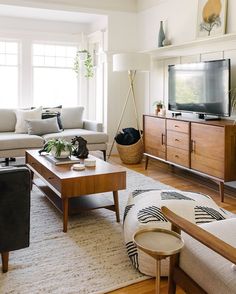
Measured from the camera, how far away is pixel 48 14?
601 centimetres

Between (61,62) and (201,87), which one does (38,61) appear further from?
(201,87)

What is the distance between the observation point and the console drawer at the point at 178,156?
14.0ft

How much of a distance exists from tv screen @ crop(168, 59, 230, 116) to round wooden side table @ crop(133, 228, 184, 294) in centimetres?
278

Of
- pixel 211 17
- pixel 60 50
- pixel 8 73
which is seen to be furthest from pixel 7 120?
pixel 211 17

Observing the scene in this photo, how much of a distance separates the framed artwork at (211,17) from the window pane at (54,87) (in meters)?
3.00

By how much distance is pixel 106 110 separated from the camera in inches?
243

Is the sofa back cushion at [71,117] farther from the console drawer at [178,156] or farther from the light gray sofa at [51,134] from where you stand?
the console drawer at [178,156]

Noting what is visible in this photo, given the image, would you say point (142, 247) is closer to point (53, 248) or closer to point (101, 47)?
point (53, 248)

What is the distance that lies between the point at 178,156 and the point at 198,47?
4.86 ft

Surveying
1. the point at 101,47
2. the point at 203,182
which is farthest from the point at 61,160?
the point at 101,47

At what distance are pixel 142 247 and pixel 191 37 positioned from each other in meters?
4.07

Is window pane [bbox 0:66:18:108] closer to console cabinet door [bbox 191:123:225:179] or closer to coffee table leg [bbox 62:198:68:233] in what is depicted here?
console cabinet door [bbox 191:123:225:179]

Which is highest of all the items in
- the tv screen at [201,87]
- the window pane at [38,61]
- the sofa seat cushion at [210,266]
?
the window pane at [38,61]

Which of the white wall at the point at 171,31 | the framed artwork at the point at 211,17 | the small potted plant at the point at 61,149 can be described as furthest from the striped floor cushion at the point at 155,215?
the framed artwork at the point at 211,17
